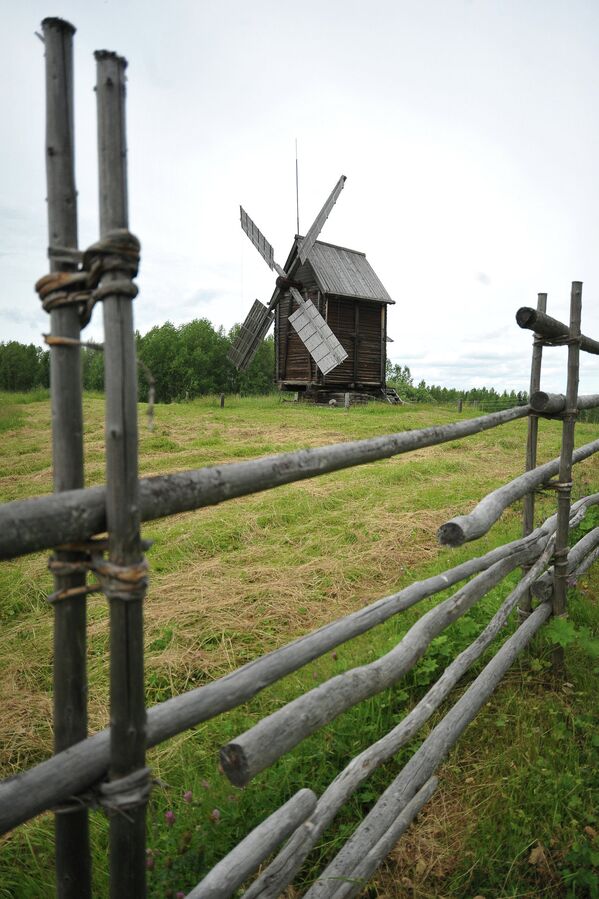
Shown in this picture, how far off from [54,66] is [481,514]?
84.6 inches

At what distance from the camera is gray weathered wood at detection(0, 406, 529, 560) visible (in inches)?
42.4

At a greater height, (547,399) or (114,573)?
(547,399)

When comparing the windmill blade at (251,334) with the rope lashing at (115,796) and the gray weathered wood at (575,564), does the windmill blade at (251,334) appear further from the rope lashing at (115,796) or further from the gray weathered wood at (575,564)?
the rope lashing at (115,796)

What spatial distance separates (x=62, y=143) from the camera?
46.3 inches

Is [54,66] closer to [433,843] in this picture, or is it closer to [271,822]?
[271,822]

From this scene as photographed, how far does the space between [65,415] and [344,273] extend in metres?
21.8

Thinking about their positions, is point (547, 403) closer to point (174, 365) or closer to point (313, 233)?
point (313, 233)

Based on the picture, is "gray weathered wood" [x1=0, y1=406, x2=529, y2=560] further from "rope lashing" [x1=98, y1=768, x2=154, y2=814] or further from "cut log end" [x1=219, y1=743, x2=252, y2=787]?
"cut log end" [x1=219, y1=743, x2=252, y2=787]

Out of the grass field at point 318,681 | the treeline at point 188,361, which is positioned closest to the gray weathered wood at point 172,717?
the grass field at point 318,681

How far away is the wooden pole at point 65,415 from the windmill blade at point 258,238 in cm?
2178

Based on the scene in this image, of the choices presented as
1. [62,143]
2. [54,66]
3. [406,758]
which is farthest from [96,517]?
[406,758]

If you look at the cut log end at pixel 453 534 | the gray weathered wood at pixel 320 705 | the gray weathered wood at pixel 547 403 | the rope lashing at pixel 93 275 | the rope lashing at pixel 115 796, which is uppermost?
the rope lashing at pixel 93 275

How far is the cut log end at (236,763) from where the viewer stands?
4.93 ft

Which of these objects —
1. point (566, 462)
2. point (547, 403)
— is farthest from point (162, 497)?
point (566, 462)
